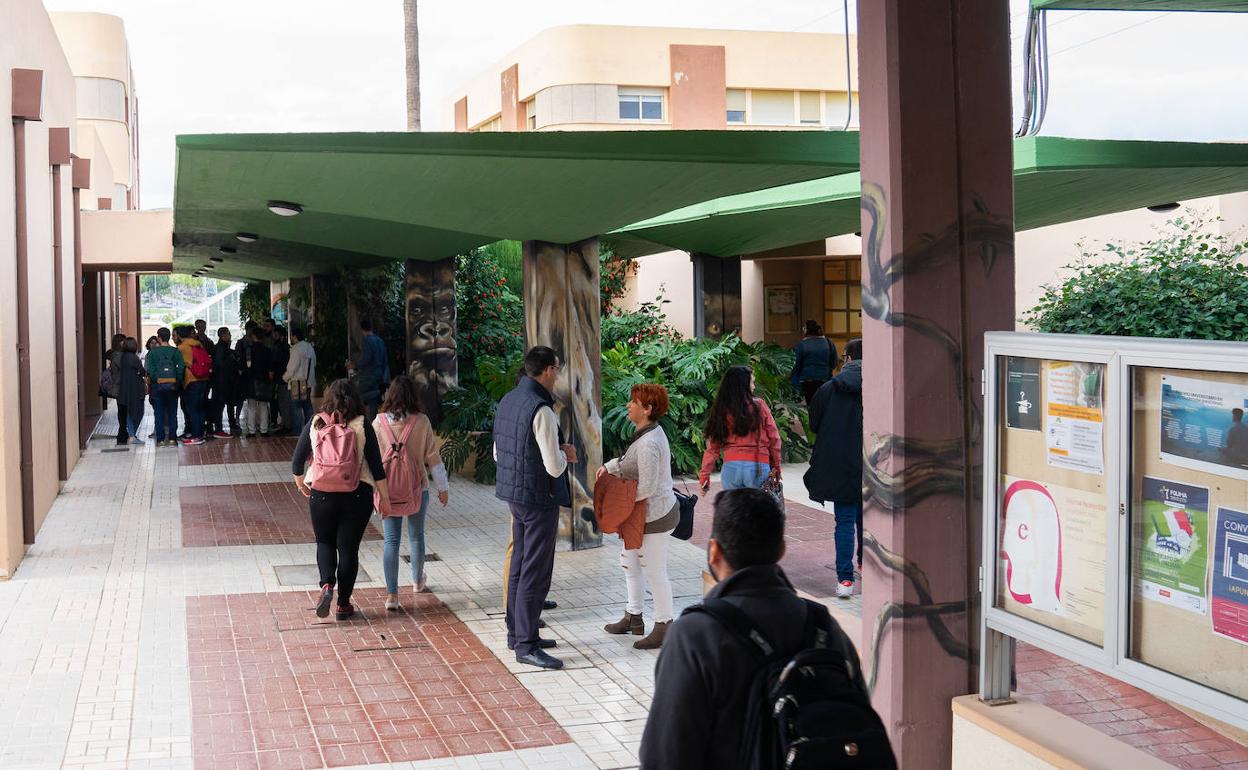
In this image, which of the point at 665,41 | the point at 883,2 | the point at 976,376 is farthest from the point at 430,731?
the point at 665,41

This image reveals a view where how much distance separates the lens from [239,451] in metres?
17.3

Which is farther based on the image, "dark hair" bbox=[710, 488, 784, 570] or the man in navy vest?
the man in navy vest

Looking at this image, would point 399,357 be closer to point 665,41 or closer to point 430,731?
point 430,731

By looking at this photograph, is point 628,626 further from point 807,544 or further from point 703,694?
point 703,694

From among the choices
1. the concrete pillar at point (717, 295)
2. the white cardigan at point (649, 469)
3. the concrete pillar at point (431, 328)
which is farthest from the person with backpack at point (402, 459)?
the concrete pillar at point (717, 295)

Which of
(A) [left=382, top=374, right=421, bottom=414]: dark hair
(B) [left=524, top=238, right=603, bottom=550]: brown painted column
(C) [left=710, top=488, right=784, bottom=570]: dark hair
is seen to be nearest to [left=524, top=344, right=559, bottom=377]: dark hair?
(A) [left=382, top=374, right=421, bottom=414]: dark hair

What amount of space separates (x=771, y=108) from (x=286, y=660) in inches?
1436

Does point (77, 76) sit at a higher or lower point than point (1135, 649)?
higher

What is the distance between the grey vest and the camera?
6.82 metres

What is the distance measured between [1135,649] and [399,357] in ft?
52.3

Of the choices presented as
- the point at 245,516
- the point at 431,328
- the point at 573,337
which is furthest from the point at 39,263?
the point at 573,337

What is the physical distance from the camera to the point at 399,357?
18.8 meters

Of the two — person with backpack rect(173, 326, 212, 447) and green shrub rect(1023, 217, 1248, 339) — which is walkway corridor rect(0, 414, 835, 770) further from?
person with backpack rect(173, 326, 212, 447)

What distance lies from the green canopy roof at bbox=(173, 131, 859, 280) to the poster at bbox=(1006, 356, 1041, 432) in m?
3.26
